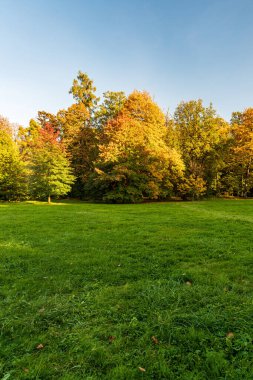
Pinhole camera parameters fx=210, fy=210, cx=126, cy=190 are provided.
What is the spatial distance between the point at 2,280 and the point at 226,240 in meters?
6.41

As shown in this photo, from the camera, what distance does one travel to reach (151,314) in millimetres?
3123

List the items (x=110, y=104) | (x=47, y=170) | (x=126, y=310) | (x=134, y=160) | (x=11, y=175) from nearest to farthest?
(x=126, y=310) → (x=47, y=170) → (x=134, y=160) → (x=11, y=175) → (x=110, y=104)

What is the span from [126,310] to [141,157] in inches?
830

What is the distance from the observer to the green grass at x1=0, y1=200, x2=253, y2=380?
2.27 metres

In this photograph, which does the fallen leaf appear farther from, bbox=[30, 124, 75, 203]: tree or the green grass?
bbox=[30, 124, 75, 203]: tree

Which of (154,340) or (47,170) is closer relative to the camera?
(154,340)

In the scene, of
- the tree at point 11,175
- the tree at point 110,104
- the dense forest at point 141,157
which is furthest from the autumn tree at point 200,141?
the tree at point 11,175

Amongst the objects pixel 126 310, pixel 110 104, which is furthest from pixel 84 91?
pixel 126 310

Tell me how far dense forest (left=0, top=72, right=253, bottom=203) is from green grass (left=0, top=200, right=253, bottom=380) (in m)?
17.4

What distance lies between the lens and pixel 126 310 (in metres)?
3.24

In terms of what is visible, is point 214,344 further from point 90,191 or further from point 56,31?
point 90,191

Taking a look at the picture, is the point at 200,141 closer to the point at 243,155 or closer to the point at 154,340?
the point at 243,155

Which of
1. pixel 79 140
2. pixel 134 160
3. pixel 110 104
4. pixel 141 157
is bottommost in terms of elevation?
pixel 134 160

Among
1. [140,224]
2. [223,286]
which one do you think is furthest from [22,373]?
[140,224]
